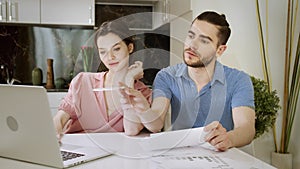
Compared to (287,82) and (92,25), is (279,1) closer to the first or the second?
(287,82)

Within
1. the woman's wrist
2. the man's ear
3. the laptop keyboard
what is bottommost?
the laptop keyboard

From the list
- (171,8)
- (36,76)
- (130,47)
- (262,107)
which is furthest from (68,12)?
(262,107)

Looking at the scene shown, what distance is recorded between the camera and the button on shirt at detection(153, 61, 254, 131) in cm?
144

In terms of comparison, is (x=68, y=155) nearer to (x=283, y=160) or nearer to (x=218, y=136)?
(x=218, y=136)

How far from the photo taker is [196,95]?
1439mm

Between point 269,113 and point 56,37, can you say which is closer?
point 269,113

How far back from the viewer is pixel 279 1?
193cm

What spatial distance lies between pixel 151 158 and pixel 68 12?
7.80 feet

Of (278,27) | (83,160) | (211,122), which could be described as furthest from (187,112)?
(278,27)

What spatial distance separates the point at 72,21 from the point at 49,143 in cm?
240

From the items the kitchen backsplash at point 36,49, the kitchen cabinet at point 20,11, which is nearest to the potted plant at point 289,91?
the kitchen backsplash at point 36,49

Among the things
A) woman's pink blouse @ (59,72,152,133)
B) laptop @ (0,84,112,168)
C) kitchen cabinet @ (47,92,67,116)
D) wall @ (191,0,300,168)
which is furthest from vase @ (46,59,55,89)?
laptop @ (0,84,112,168)

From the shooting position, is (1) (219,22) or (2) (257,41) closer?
(1) (219,22)

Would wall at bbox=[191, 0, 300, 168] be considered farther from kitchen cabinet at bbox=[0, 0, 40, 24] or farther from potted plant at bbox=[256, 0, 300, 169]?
kitchen cabinet at bbox=[0, 0, 40, 24]
